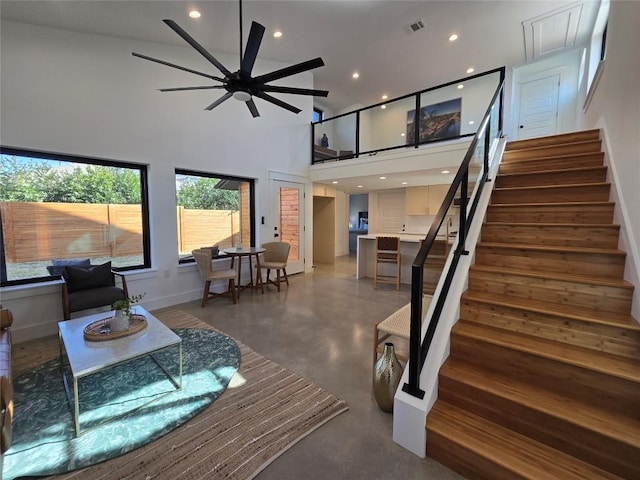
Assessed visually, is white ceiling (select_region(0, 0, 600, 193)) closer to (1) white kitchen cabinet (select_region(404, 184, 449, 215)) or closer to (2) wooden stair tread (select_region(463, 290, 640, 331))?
(1) white kitchen cabinet (select_region(404, 184, 449, 215))

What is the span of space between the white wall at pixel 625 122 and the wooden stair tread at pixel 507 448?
3.34 feet

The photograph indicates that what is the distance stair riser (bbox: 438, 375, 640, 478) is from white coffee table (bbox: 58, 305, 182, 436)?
204cm

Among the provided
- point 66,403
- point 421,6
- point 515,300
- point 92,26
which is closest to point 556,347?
point 515,300

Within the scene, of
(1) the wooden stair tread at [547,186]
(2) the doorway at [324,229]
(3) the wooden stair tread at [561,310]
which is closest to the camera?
(3) the wooden stair tread at [561,310]

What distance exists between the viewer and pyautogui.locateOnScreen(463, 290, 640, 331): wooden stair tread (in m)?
1.70

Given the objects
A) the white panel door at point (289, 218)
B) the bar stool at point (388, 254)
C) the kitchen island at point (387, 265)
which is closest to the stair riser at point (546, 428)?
the bar stool at point (388, 254)

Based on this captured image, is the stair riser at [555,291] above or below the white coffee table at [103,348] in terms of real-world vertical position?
above

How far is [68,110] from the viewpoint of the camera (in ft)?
11.1

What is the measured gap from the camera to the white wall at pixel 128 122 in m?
3.13

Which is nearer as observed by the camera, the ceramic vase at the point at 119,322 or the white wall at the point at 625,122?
the white wall at the point at 625,122

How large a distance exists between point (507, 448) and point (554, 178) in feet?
9.03

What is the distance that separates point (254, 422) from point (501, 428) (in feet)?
5.04

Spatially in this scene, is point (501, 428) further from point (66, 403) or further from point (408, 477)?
point (66, 403)

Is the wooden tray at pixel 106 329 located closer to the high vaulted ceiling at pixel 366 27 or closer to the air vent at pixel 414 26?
the high vaulted ceiling at pixel 366 27
